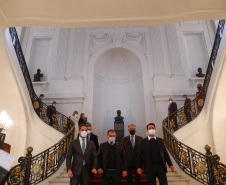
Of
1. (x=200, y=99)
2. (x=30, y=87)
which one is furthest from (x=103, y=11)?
(x=200, y=99)

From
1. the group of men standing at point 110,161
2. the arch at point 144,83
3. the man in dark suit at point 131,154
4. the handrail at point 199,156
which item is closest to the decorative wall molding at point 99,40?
the arch at point 144,83

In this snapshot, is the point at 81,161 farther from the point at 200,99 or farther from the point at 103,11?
the point at 200,99

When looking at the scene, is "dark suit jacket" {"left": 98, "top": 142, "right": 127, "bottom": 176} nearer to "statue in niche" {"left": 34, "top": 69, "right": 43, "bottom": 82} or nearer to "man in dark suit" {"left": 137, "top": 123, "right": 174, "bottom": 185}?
"man in dark suit" {"left": 137, "top": 123, "right": 174, "bottom": 185}

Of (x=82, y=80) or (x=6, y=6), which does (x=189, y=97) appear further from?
(x=6, y=6)

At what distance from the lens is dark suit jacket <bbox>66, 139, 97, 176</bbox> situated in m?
3.51

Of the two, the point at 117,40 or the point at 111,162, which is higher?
the point at 117,40

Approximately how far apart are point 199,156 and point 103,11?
4.05 m

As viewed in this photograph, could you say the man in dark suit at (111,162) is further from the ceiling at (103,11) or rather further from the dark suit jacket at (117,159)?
the ceiling at (103,11)

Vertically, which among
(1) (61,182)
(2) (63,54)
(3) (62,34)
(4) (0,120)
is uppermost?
(3) (62,34)

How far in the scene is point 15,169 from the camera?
4.40m

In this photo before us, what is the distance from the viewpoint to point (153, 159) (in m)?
3.76

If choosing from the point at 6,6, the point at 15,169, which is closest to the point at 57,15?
the point at 6,6

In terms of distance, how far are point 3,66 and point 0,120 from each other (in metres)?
1.97

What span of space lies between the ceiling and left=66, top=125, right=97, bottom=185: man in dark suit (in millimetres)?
2434
